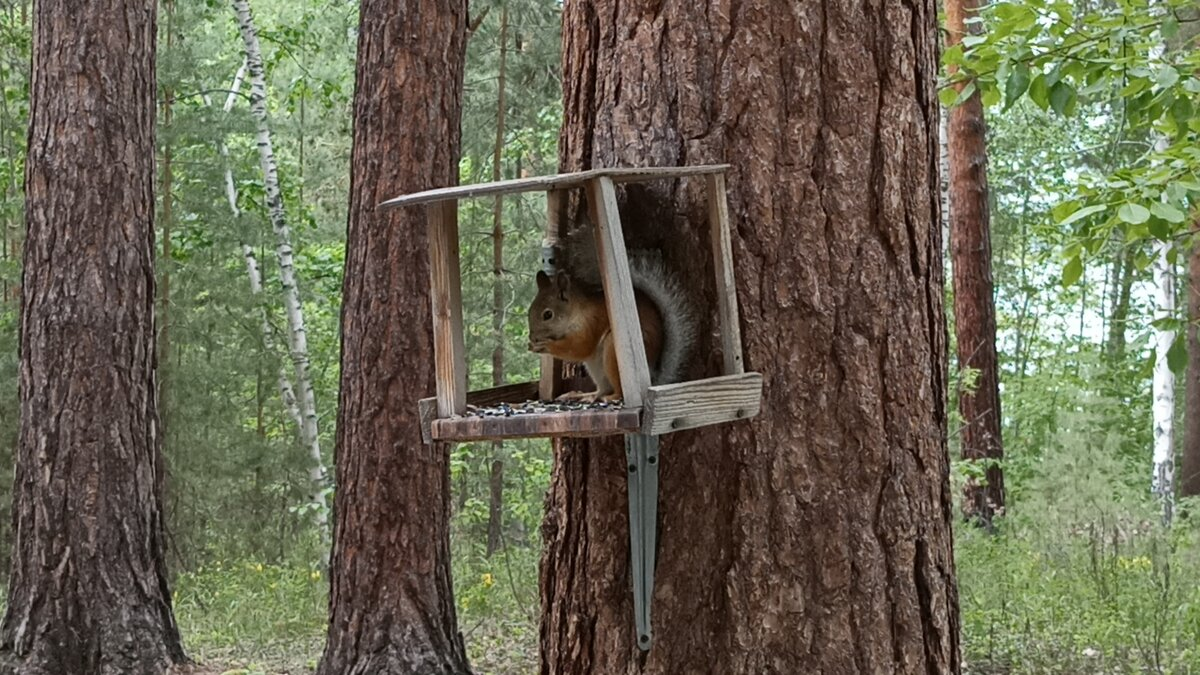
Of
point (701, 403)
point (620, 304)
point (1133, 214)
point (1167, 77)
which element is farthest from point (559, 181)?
point (1167, 77)

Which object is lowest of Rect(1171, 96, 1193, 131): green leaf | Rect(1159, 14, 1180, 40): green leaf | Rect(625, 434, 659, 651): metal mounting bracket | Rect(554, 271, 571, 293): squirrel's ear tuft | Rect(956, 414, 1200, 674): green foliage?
Rect(956, 414, 1200, 674): green foliage

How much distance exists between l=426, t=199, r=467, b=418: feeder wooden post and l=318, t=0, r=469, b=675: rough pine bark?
12.7 ft

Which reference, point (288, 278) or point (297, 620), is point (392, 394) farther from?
point (288, 278)

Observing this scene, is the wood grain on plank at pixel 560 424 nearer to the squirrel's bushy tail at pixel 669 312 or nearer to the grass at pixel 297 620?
the squirrel's bushy tail at pixel 669 312

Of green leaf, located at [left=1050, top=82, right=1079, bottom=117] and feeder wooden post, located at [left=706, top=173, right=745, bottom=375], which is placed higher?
green leaf, located at [left=1050, top=82, right=1079, bottom=117]

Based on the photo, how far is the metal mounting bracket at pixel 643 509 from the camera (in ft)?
7.53

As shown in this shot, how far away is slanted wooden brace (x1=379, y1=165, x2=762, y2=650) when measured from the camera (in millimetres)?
2135

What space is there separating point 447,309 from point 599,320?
312mm

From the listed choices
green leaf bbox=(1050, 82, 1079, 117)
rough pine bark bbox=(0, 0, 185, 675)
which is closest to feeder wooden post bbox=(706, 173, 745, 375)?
green leaf bbox=(1050, 82, 1079, 117)

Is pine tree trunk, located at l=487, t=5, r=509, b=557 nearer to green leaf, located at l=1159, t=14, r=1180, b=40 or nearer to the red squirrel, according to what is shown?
green leaf, located at l=1159, t=14, r=1180, b=40

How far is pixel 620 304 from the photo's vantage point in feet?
7.21

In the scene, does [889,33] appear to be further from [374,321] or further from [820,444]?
[374,321]

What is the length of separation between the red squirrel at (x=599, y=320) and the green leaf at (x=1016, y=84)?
216cm

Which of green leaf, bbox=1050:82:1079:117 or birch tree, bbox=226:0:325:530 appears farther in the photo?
birch tree, bbox=226:0:325:530
